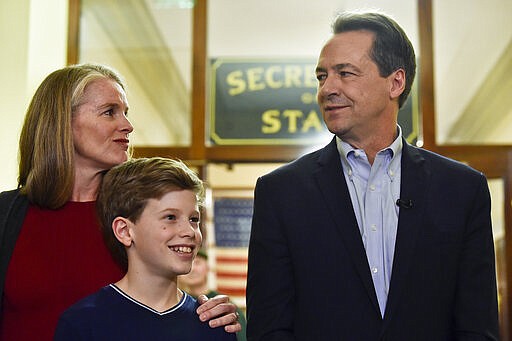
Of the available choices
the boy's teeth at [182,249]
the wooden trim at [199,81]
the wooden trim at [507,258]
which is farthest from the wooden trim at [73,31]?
the boy's teeth at [182,249]

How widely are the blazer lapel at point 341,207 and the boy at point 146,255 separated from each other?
318 mm

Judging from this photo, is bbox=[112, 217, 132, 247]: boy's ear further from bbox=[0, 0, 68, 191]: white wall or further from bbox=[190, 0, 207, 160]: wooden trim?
bbox=[190, 0, 207, 160]: wooden trim

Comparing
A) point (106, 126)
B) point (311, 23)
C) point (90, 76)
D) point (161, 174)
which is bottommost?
point (161, 174)

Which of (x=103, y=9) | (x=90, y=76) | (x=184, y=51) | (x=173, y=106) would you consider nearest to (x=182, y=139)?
(x=173, y=106)

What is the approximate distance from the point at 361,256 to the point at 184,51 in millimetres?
3015

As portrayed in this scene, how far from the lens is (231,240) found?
24.0 feet

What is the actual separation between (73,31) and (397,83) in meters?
2.98

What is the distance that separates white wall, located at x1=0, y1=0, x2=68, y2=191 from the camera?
12.9 ft

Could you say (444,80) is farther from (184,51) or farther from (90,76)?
(90,76)

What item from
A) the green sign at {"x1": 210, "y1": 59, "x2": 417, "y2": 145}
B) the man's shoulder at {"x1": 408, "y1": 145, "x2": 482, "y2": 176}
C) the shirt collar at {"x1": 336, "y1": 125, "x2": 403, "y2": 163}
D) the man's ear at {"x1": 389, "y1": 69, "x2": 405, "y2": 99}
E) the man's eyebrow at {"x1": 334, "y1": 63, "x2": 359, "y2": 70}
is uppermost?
the green sign at {"x1": 210, "y1": 59, "x2": 417, "y2": 145}

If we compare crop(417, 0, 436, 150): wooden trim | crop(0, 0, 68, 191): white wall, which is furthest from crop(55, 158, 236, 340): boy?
crop(417, 0, 436, 150): wooden trim

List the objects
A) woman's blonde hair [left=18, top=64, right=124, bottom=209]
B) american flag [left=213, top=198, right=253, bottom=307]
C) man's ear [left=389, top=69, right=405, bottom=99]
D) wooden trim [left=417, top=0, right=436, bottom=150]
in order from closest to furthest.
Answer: woman's blonde hair [left=18, top=64, right=124, bottom=209]
man's ear [left=389, top=69, right=405, bottom=99]
wooden trim [left=417, top=0, right=436, bottom=150]
american flag [left=213, top=198, right=253, bottom=307]

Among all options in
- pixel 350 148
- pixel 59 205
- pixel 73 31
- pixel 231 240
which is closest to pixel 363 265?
pixel 350 148

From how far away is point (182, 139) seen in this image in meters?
4.52
